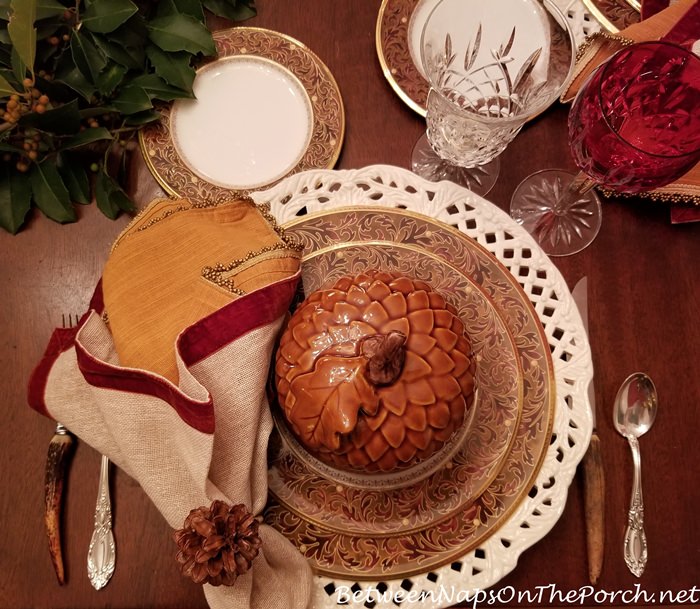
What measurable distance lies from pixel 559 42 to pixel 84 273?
511 mm

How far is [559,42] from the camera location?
1.73 feet

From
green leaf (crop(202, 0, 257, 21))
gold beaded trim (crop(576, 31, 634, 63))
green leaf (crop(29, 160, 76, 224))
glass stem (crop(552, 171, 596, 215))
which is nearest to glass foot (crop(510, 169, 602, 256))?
glass stem (crop(552, 171, 596, 215))

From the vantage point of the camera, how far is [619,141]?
1.41ft

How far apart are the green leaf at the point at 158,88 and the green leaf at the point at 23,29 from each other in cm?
10

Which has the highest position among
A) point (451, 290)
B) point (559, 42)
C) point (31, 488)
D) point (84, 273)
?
point (559, 42)

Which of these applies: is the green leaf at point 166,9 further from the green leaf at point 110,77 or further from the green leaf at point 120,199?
the green leaf at point 120,199

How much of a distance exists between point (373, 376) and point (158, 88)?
38 cm

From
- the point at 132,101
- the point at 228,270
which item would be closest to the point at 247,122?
the point at 132,101

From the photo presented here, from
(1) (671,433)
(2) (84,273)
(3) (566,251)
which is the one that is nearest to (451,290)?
(3) (566,251)

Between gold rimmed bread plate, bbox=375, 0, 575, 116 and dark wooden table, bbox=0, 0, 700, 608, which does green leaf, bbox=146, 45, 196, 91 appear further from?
gold rimmed bread plate, bbox=375, 0, 575, 116

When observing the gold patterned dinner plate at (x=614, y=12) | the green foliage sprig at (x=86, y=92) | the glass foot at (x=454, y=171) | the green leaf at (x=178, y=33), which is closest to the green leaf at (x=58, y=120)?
the green foliage sprig at (x=86, y=92)

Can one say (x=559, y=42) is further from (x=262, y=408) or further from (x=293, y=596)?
(x=293, y=596)

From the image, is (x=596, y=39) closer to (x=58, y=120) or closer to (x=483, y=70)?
(x=483, y=70)

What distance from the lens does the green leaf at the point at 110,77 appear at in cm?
52
